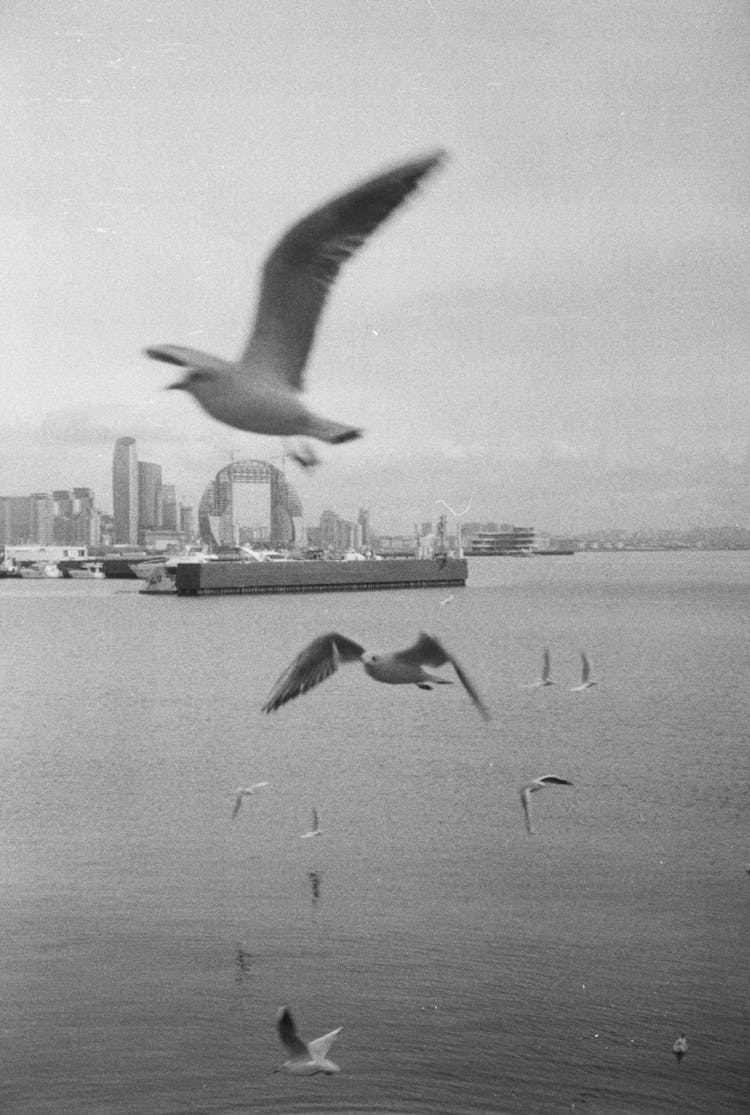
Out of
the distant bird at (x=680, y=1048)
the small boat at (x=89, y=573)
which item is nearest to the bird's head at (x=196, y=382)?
the distant bird at (x=680, y=1048)

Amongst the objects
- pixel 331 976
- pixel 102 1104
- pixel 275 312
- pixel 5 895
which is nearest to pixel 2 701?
pixel 5 895

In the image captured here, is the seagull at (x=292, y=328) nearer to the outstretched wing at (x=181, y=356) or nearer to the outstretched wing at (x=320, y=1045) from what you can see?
the outstretched wing at (x=181, y=356)

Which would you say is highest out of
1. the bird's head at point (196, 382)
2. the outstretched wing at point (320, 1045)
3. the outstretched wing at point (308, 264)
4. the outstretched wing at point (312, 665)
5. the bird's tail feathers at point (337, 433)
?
the outstretched wing at point (308, 264)

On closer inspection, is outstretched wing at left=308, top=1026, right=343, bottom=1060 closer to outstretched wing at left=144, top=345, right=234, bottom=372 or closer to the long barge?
the long barge

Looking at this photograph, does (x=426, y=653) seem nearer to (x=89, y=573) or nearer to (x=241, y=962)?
(x=241, y=962)

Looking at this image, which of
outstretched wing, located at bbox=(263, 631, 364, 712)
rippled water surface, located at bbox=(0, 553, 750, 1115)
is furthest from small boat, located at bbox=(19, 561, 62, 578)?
outstretched wing, located at bbox=(263, 631, 364, 712)

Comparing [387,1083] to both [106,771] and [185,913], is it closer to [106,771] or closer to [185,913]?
[185,913]
